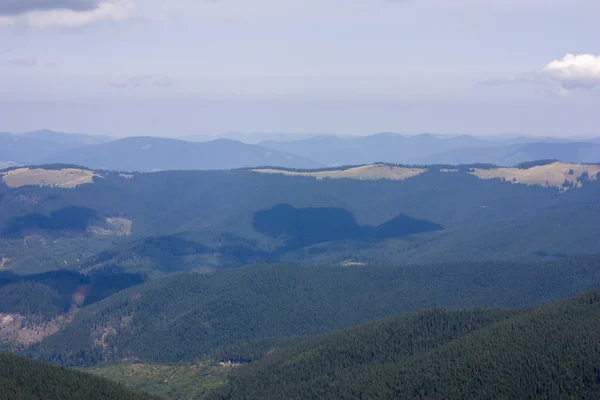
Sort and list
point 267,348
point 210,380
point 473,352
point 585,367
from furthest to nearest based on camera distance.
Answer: point 267,348 < point 210,380 < point 473,352 < point 585,367

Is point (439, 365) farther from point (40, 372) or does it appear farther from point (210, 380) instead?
point (40, 372)

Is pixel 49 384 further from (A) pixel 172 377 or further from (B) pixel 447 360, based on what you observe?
(B) pixel 447 360

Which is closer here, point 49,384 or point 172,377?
point 49,384

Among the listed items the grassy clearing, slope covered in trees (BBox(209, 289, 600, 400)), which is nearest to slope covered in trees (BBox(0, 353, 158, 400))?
the grassy clearing

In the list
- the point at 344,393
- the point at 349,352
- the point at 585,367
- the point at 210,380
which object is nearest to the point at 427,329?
the point at 349,352

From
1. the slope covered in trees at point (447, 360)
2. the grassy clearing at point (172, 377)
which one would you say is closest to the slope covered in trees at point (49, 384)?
the grassy clearing at point (172, 377)

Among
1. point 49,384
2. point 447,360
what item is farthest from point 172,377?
point 447,360
